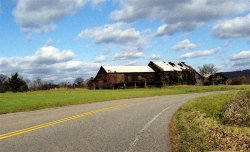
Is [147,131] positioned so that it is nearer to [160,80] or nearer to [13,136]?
[13,136]

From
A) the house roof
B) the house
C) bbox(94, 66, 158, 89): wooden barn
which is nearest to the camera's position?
bbox(94, 66, 158, 89): wooden barn

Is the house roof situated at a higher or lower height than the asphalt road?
higher

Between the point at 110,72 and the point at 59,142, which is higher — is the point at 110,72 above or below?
above

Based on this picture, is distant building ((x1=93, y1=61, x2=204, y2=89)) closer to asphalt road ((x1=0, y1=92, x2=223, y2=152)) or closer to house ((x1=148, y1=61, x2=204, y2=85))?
house ((x1=148, y1=61, x2=204, y2=85))

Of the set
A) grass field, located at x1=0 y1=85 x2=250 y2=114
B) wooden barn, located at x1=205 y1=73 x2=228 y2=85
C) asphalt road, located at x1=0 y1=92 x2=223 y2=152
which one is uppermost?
wooden barn, located at x1=205 y1=73 x2=228 y2=85

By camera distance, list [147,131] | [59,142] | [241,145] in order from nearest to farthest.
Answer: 1. [241,145]
2. [59,142]
3. [147,131]

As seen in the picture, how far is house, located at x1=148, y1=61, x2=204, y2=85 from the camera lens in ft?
321

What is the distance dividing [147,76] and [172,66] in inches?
320

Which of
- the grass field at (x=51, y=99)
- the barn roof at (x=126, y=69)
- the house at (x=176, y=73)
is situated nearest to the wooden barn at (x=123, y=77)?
the barn roof at (x=126, y=69)

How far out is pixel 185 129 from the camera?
52.8ft

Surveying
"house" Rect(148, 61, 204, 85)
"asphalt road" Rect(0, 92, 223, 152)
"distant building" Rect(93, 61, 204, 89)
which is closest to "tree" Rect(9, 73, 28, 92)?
"distant building" Rect(93, 61, 204, 89)

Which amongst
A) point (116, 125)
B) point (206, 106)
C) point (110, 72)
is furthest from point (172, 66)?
point (116, 125)

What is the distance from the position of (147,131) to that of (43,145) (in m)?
4.65

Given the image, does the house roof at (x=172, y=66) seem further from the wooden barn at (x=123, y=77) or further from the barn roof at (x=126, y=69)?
the wooden barn at (x=123, y=77)
